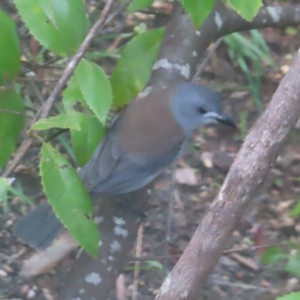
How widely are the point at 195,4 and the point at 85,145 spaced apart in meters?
0.66

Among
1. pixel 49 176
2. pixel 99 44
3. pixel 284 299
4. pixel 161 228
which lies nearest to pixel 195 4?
pixel 49 176

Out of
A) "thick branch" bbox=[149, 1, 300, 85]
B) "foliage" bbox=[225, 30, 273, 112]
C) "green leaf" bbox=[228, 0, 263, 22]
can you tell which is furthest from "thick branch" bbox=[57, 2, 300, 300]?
"foliage" bbox=[225, 30, 273, 112]

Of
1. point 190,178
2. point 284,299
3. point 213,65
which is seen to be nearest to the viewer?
point 284,299

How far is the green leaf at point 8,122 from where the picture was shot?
1.98m

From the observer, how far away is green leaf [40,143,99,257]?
1655 millimetres

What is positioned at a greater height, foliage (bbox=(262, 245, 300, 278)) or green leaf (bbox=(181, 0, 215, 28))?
green leaf (bbox=(181, 0, 215, 28))

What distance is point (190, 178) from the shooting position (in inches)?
152

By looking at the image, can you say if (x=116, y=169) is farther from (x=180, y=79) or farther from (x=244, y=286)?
(x=244, y=286)

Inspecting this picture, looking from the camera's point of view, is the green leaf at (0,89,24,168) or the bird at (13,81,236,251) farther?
the bird at (13,81,236,251)

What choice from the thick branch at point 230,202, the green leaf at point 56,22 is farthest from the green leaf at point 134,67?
the thick branch at point 230,202

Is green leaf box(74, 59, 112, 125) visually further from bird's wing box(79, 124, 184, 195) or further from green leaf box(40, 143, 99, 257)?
bird's wing box(79, 124, 184, 195)

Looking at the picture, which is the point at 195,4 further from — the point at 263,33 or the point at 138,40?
the point at 263,33

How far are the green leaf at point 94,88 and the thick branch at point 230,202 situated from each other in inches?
21.3

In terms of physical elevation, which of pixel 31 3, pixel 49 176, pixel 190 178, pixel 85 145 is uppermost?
pixel 31 3
